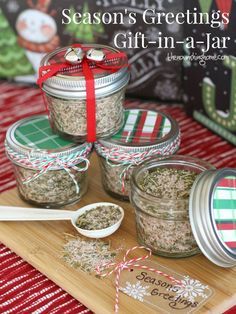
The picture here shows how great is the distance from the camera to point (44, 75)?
1125mm

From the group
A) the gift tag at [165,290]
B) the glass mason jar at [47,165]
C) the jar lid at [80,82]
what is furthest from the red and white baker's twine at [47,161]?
the gift tag at [165,290]

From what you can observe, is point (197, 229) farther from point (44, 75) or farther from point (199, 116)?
point (199, 116)

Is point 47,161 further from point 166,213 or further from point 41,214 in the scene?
point 166,213

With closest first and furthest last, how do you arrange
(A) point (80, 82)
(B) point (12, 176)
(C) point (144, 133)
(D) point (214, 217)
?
(D) point (214, 217) → (A) point (80, 82) → (C) point (144, 133) → (B) point (12, 176)

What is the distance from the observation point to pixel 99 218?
113 centimetres

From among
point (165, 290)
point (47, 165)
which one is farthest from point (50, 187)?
point (165, 290)

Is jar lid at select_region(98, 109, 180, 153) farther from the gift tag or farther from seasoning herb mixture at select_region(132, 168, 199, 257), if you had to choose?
the gift tag

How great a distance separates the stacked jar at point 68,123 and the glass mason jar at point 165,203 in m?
0.12

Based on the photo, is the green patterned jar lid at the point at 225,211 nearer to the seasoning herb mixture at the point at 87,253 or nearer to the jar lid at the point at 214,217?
the jar lid at the point at 214,217

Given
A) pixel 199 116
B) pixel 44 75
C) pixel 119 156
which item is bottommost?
pixel 199 116

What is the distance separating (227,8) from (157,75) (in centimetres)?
30

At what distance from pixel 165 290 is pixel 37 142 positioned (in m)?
0.37

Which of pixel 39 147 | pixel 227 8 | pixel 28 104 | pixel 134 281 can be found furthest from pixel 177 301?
pixel 28 104

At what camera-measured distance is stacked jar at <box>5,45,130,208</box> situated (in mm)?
1104
